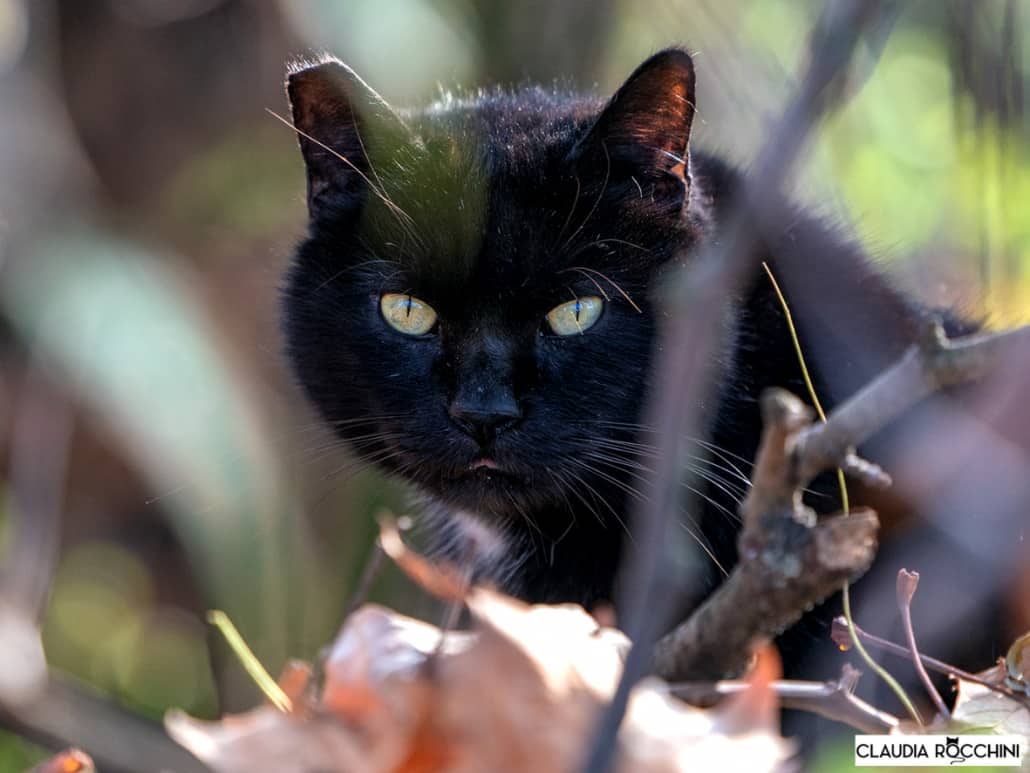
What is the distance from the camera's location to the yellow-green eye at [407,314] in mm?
1948

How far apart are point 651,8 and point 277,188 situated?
1.26 metres

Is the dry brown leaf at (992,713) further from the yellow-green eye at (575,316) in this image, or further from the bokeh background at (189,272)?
the bokeh background at (189,272)

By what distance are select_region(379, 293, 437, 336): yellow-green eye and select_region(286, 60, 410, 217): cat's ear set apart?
0.20 metres

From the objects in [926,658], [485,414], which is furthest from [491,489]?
[926,658]

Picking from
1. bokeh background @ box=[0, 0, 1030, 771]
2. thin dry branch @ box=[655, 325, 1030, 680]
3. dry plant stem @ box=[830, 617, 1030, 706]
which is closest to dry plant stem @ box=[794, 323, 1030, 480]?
thin dry branch @ box=[655, 325, 1030, 680]

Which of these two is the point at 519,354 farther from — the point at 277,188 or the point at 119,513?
the point at 119,513

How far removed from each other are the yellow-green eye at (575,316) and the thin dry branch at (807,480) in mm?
1092

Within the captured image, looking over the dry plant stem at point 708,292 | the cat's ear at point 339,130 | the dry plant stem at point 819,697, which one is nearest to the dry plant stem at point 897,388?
the dry plant stem at point 708,292

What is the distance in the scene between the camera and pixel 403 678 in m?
1.01

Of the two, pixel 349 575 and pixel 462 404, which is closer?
pixel 462 404

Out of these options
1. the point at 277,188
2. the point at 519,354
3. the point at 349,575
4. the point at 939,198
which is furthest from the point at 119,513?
the point at 939,198

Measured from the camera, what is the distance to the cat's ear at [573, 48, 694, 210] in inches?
71.1

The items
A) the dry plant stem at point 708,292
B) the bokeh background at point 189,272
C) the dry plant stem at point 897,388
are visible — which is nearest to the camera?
the dry plant stem at point 708,292

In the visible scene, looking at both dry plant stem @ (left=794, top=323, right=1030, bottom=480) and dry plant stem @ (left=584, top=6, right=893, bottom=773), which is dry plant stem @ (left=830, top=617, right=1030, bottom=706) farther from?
dry plant stem @ (left=584, top=6, right=893, bottom=773)
